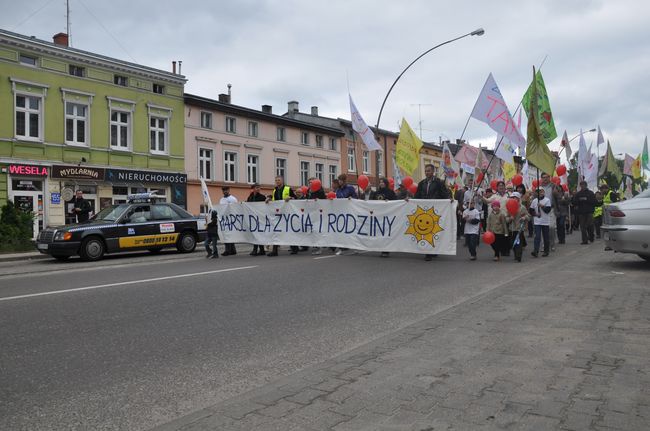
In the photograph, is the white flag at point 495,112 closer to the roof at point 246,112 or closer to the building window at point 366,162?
the roof at point 246,112

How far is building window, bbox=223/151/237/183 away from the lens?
36312 millimetres

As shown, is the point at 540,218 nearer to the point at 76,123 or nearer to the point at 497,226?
the point at 497,226

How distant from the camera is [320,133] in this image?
44469 mm

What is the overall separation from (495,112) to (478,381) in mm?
11546

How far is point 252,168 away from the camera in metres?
38.5

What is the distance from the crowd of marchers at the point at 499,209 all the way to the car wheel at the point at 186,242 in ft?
6.76

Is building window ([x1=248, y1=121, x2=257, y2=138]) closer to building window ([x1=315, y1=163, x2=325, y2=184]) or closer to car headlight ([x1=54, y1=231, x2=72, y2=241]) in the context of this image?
building window ([x1=315, y1=163, x2=325, y2=184])

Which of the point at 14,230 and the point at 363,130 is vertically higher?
the point at 363,130

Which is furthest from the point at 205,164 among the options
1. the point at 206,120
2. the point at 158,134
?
the point at 158,134

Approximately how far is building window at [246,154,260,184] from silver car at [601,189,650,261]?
30.0 metres

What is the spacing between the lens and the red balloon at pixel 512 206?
11.3m

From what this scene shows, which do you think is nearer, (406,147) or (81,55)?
(406,147)

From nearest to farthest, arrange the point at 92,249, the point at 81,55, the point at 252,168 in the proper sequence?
1. the point at 92,249
2. the point at 81,55
3. the point at 252,168

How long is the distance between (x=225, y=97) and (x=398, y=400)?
38844mm
